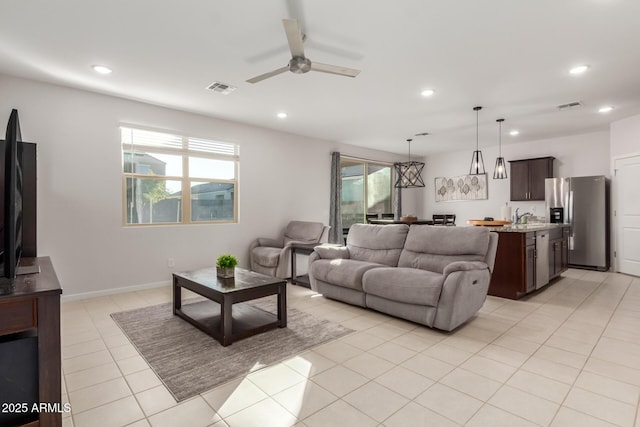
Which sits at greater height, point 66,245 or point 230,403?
point 66,245

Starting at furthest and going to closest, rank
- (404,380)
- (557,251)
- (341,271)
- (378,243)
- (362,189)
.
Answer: (362,189) < (557,251) < (378,243) < (341,271) < (404,380)

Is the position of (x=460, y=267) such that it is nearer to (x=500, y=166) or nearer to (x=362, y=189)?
(x=500, y=166)

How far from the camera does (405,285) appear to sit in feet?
10.6

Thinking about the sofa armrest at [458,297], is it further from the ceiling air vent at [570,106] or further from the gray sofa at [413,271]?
the ceiling air vent at [570,106]

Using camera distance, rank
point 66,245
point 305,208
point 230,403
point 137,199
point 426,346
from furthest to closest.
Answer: point 305,208 → point 137,199 → point 66,245 → point 426,346 → point 230,403

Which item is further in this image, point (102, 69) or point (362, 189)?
point (362, 189)

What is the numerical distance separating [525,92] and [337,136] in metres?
3.41

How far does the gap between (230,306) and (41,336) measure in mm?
1428

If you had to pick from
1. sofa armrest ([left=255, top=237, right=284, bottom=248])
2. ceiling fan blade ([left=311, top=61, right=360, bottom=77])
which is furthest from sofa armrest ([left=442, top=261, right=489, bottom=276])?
sofa armrest ([left=255, top=237, right=284, bottom=248])

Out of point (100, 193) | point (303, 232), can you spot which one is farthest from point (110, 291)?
point (303, 232)

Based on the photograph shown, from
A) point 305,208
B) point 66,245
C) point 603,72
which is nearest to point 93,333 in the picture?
point 66,245

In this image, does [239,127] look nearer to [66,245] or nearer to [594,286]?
[66,245]

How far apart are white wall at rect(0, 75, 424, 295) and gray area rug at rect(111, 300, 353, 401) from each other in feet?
3.82

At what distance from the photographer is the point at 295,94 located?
429 centimetres
